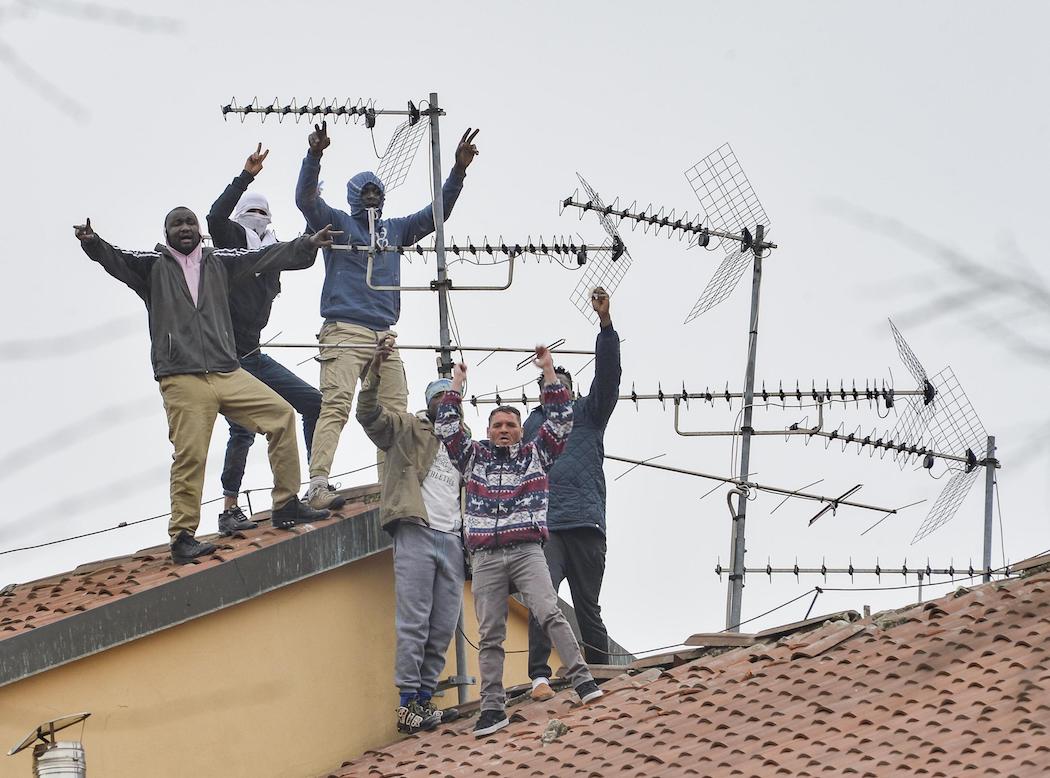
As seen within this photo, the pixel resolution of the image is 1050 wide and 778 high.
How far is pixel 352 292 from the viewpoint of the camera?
40.1ft

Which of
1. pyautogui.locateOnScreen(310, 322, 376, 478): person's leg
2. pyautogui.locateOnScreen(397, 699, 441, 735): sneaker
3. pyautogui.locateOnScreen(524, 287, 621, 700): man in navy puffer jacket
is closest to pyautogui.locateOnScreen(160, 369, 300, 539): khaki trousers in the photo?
pyautogui.locateOnScreen(310, 322, 376, 478): person's leg

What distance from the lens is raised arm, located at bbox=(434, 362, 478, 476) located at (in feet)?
33.6

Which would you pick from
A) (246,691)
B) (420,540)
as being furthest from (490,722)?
(246,691)

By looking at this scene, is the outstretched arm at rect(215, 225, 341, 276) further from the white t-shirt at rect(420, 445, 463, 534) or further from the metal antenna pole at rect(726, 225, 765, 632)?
the metal antenna pole at rect(726, 225, 765, 632)

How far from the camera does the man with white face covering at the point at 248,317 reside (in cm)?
1191

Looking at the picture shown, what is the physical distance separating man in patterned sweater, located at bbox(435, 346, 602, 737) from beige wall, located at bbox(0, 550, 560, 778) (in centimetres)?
111

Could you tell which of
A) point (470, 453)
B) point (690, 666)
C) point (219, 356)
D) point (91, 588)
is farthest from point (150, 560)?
point (690, 666)

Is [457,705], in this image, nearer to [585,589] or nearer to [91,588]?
[585,589]

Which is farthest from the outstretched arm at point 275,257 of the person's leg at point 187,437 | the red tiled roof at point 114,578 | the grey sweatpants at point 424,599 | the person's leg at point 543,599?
the person's leg at point 543,599

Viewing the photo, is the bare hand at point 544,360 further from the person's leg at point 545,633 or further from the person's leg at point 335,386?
the person's leg at point 335,386

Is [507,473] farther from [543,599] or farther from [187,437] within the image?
[187,437]

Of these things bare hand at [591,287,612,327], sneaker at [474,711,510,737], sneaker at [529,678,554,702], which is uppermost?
bare hand at [591,287,612,327]

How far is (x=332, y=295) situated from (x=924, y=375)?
11.9 ft

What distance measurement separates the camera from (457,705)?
11.4 meters
